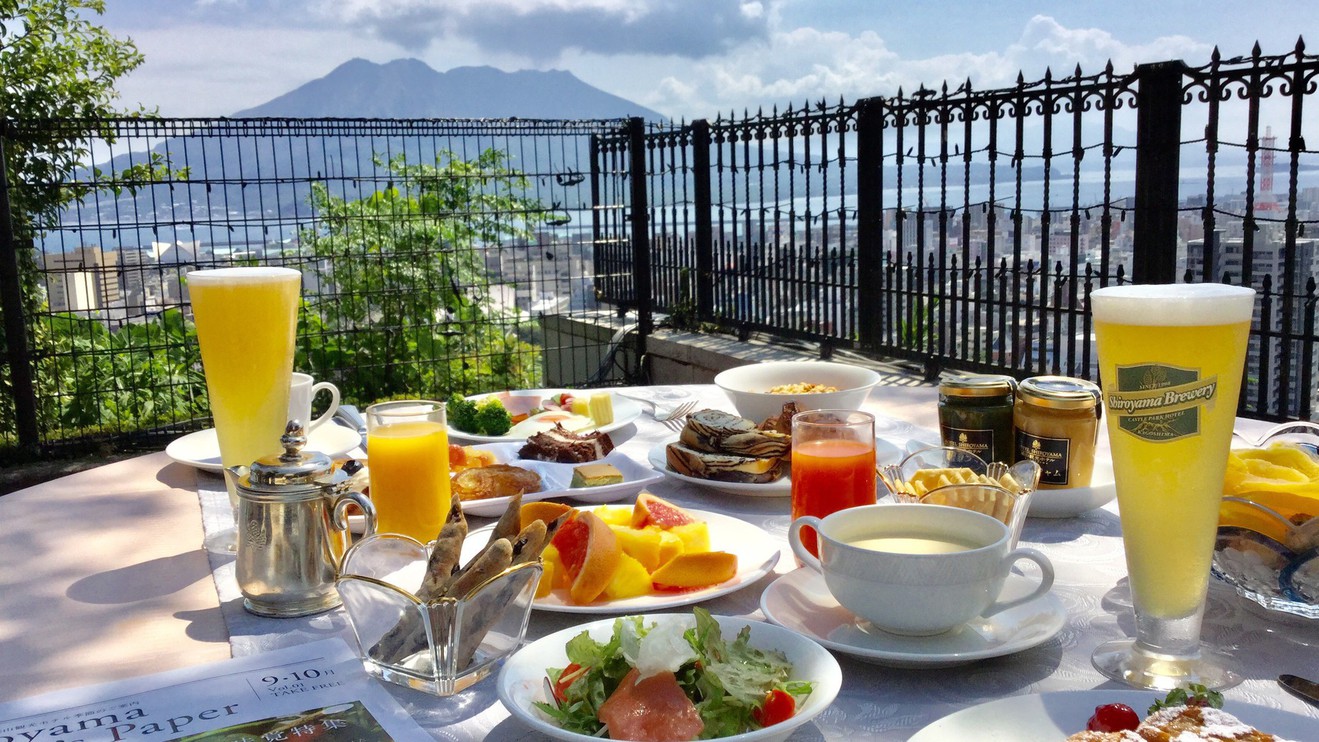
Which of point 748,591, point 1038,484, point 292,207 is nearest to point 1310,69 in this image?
point 1038,484

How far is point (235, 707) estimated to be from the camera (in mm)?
1026

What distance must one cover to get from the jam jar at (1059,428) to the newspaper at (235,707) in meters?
1.05

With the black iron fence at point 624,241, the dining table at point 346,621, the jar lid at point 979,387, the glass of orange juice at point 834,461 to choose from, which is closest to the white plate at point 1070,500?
the dining table at point 346,621

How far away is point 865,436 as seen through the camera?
1.48 meters

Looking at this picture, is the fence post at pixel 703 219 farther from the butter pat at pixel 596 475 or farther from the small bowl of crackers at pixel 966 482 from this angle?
the small bowl of crackers at pixel 966 482

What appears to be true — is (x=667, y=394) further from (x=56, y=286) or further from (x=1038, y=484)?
(x=56, y=286)

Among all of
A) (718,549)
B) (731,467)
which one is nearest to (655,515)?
(718,549)

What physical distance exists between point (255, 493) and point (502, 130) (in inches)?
236

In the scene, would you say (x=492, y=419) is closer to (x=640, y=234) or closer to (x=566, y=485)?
(x=566, y=485)

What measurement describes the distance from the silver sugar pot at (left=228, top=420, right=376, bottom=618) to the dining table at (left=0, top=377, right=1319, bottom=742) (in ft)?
0.09

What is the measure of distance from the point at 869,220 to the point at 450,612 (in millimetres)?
6017

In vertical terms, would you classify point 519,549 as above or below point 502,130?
below

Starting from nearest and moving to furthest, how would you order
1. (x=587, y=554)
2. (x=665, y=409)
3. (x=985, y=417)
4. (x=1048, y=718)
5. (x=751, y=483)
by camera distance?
(x=1048, y=718) < (x=587, y=554) < (x=985, y=417) < (x=751, y=483) < (x=665, y=409)

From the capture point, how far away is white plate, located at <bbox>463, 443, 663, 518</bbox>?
5.52 feet
